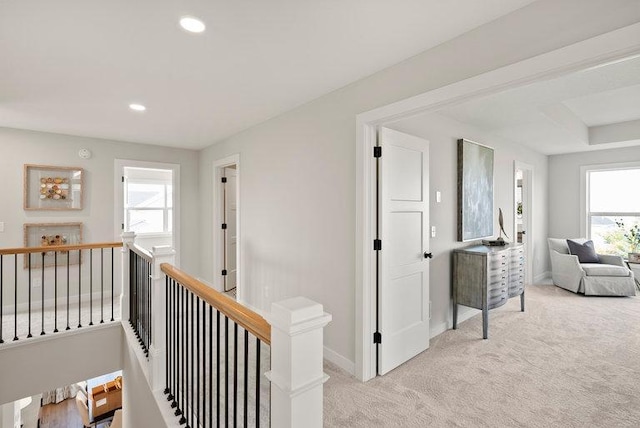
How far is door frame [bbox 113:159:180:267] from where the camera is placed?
4531 mm

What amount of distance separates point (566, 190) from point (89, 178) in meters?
8.09

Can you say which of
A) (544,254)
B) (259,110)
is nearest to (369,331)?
(259,110)

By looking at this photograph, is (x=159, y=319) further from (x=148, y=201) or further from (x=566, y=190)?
(x=566, y=190)

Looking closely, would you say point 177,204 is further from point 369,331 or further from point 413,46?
point 413,46

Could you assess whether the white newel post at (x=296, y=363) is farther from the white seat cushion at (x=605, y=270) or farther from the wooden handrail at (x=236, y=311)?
the white seat cushion at (x=605, y=270)

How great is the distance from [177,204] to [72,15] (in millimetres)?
3742

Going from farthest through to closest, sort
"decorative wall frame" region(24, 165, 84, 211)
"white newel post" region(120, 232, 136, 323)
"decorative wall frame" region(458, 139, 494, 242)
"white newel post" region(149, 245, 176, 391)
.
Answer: "decorative wall frame" region(24, 165, 84, 211)
"decorative wall frame" region(458, 139, 494, 242)
"white newel post" region(120, 232, 136, 323)
"white newel post" region(149, 245, 176, 391)

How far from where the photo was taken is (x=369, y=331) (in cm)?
240

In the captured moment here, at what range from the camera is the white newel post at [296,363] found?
900 mm

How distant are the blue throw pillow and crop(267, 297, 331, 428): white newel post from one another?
5.91m

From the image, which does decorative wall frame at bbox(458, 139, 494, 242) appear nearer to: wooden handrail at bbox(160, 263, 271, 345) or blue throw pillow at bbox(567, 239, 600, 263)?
blue throw pillow at bbox(567, 239, 600, 263)

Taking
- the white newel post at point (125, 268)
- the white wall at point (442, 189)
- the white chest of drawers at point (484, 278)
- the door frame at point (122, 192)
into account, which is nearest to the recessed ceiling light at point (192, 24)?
the white wall at point (442, 189)

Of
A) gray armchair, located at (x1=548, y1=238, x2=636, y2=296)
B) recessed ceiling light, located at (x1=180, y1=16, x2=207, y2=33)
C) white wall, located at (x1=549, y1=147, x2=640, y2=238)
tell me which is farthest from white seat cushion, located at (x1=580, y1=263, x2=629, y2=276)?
recessed ceiling light, located at (x1=180, y1=16, x2=207, y2=33)

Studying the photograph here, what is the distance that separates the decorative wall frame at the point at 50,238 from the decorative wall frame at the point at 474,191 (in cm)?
494
